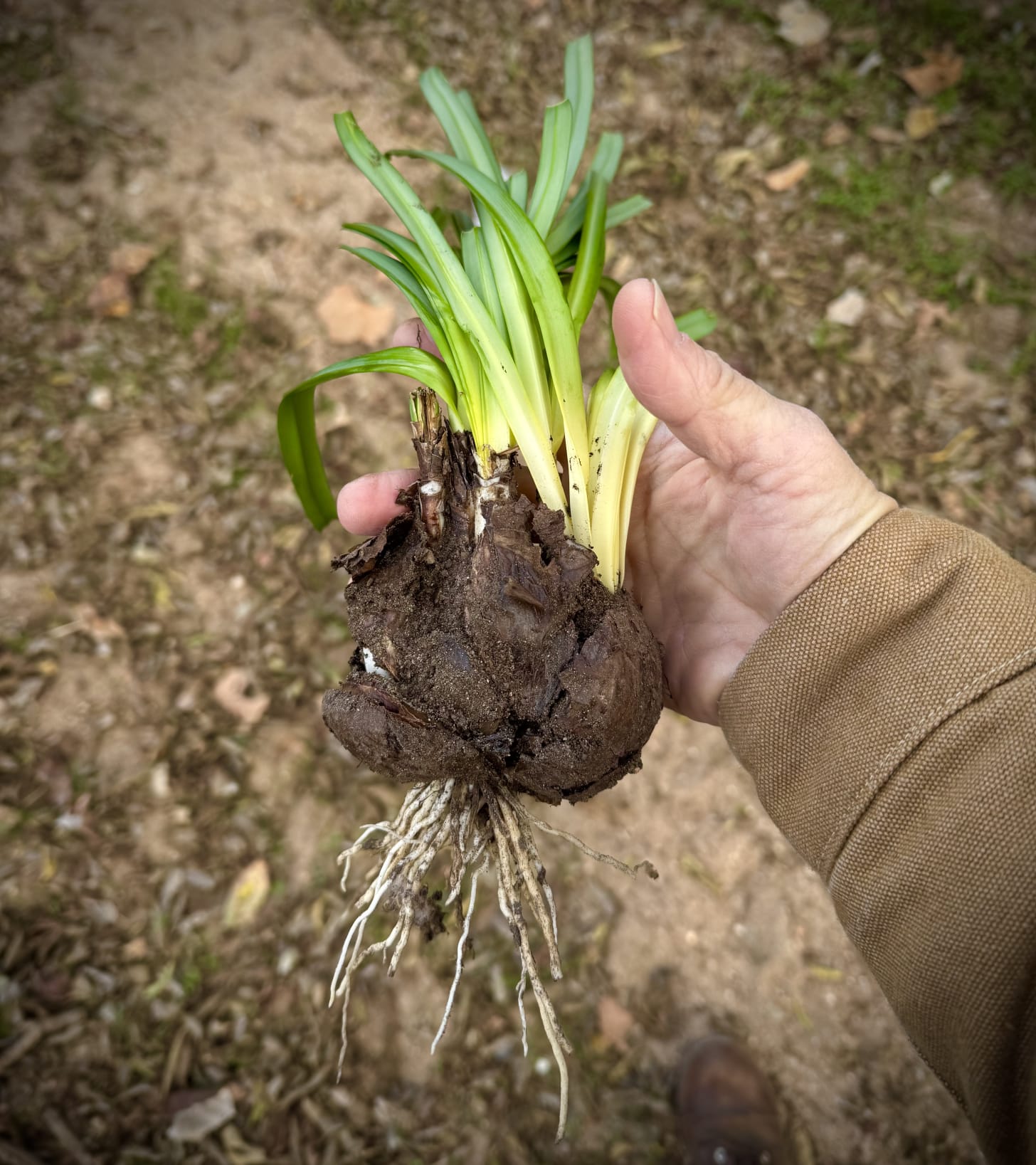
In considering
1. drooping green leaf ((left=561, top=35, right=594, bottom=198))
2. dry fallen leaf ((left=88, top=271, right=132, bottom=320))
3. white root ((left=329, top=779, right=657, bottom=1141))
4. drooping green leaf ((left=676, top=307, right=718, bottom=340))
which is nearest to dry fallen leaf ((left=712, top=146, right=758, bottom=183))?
drooping green leaf ((left=561, top=35, right=594, bottom=198))

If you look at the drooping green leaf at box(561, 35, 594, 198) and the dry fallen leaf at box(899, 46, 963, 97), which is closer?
the drooping green leaf at box(561, 35, 594, 198)

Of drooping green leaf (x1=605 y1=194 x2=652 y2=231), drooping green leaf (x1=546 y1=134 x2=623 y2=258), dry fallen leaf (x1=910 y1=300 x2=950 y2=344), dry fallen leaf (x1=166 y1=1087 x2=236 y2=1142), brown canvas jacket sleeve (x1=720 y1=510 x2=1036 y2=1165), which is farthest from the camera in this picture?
dry fallen leaf (x1=910 y1=300 x2=950 y2=344)

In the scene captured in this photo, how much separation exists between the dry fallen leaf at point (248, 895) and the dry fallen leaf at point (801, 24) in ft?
11.3

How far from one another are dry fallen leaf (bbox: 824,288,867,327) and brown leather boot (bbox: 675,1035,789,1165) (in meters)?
2.36

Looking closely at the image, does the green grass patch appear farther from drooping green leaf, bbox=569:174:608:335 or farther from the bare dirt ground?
drooping green leaf, bbox=569:174:608:335

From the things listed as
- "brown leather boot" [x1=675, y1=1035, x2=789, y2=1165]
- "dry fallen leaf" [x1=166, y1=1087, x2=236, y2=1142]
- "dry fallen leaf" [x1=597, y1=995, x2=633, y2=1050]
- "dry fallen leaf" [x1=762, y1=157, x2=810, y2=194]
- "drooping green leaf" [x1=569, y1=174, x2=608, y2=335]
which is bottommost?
"brown leather boot" [x1=675, y1=1035, x2=789, y2=1165]

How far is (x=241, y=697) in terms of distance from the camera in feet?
7.96

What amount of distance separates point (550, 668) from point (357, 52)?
2756mm

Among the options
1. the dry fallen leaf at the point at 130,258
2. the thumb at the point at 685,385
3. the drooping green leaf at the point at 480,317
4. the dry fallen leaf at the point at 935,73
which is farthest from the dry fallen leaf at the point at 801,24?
the dry fallen leaf at the point at 130,258

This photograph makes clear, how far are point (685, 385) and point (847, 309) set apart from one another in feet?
5.72

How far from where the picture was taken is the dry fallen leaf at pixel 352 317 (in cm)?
275

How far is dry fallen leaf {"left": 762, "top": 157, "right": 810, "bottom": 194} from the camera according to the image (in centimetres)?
285

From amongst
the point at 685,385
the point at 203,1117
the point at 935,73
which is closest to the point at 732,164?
the point at 935,73

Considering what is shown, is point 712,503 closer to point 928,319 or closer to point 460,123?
point 460,123
